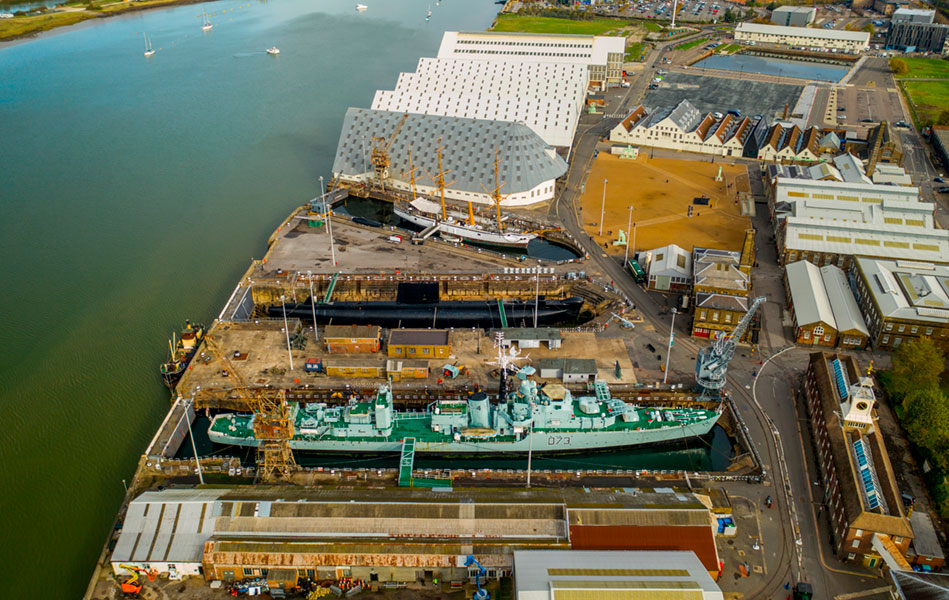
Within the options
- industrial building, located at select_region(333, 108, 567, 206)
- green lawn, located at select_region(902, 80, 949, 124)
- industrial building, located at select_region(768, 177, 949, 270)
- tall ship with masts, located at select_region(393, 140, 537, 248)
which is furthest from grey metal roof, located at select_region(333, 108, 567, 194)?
green lawn, located at select_region(902, 80, 949, 124)

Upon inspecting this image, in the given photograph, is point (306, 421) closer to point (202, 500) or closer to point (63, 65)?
point (202, 500)

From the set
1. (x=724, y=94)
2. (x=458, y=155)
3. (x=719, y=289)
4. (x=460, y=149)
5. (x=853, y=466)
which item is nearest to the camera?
(x=853, y=466)

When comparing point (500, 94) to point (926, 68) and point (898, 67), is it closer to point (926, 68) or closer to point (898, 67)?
point (898, 67)

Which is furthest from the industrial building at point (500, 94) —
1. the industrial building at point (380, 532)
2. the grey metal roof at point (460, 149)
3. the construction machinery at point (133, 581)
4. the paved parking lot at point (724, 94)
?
the construction machinery at point (133, 581)

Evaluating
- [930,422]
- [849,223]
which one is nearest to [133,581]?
[930,422]

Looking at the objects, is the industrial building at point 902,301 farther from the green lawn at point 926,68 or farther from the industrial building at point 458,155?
the green lawn at point 926,68

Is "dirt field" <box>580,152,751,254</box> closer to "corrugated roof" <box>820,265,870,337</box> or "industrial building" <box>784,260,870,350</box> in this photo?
"industrial building" <box>784,260,870,350</box>

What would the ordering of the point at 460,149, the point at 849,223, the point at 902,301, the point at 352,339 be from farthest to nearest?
the point at 460,149, the point at 849,223, the point at 902,301, the point at 352,339
